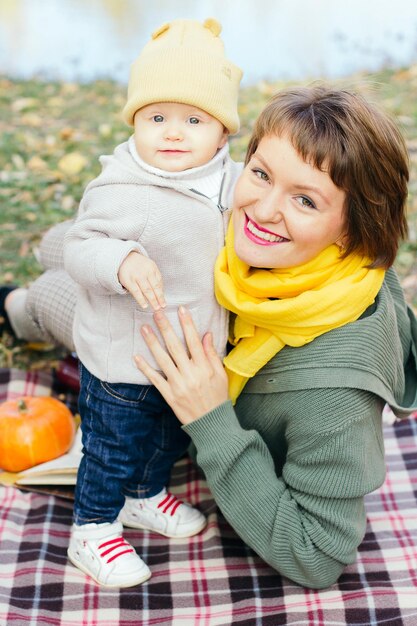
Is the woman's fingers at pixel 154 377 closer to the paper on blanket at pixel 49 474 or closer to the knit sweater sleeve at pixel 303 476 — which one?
the knit sweater sleeve at pixel 303 476

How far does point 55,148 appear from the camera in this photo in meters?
5.82

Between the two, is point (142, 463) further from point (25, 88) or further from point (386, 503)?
point (25, 88)

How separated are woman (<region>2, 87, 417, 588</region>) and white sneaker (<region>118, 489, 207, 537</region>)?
429 millimetres

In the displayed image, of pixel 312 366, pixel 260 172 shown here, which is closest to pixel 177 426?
pixel 312 366

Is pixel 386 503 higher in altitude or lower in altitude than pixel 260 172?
lower

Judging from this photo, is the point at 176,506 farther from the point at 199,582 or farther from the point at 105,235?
the point at 105,235

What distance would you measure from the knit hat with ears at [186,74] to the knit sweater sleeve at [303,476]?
34.2 inches

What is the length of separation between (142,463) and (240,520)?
1.50 feet

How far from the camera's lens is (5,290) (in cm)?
370

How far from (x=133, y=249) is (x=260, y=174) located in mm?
419

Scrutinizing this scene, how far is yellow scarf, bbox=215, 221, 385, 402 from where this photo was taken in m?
2.24

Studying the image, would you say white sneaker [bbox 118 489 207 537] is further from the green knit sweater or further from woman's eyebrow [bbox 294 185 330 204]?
woman's eyebrow [bbox 294 185 330 204]

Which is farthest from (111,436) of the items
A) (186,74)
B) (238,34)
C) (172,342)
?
(238,34)

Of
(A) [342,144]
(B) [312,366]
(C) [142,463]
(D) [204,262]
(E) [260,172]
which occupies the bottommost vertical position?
(C) [142,463]
